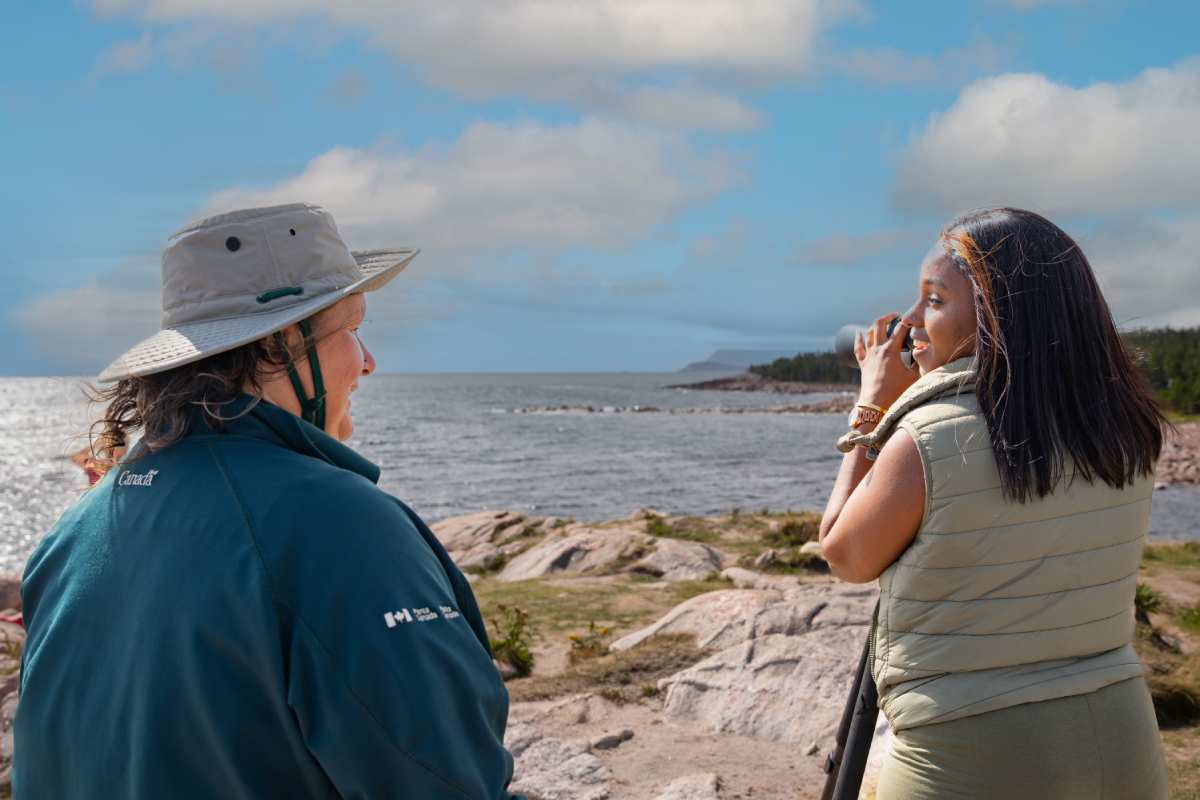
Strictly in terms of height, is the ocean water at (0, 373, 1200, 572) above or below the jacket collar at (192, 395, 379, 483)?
below

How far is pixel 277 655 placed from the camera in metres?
1.42

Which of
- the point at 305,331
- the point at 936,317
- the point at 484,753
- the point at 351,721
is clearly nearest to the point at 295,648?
the point at 351,721

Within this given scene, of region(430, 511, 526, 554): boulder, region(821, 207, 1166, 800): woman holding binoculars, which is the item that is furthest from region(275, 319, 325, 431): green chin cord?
region(430, 511, 526, 554): boulder

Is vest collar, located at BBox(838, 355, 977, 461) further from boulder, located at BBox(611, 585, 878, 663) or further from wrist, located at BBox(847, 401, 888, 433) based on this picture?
boulder, located at BBox(611, 585, 878, 663)

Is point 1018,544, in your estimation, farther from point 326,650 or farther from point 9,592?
point 9,592

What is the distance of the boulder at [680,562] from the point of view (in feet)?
34.8

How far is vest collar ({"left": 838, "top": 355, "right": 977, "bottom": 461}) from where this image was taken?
2.32 meters

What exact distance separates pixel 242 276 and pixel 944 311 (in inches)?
62.6

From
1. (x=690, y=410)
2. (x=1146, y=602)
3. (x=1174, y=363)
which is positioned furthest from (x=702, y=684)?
(x=690, y=410)

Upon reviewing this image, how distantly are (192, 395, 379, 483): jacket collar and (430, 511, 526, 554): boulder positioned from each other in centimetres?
1463

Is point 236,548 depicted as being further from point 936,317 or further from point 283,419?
point 936,317

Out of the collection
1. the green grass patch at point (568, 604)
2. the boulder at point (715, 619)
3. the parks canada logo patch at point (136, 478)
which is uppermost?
the parks canada logo patch at point (136, 478)

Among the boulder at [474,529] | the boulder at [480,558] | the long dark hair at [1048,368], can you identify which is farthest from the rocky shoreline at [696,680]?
the boulder at [474,529]

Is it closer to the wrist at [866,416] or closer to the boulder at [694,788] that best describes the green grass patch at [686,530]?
the boulder at [694,788]
